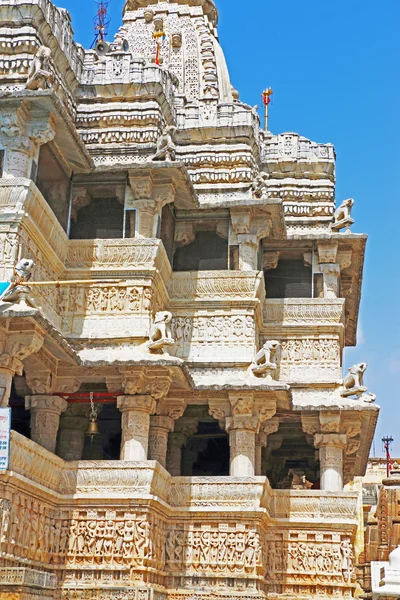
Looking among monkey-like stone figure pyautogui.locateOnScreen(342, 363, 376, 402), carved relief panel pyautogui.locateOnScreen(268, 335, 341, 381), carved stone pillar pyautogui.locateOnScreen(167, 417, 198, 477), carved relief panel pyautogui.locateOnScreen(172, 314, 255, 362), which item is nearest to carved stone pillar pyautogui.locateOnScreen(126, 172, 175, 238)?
carved relief panel pyautogui.locateOnScreen(172, 314, 255, 362)

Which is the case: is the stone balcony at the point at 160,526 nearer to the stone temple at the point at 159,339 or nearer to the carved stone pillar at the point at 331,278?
the stone temple at the point at 159,339

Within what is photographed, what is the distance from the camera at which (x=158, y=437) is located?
26188 mm

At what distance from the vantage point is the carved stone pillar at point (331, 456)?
90.4 ft

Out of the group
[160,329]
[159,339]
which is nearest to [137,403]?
[159,339]

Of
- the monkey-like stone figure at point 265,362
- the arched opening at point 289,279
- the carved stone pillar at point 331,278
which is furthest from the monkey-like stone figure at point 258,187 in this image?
the monkey-like stone figure at point 265,362

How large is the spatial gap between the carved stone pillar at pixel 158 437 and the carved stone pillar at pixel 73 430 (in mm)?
1722

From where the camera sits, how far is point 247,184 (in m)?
30.0

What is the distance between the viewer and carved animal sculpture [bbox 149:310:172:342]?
23.8 metres

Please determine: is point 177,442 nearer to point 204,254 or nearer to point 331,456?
point 331,456

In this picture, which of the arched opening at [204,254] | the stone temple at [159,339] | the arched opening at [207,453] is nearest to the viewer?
the stone temple at [159,339]

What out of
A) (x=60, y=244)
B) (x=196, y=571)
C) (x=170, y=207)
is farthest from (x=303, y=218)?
(x=196, y=571)

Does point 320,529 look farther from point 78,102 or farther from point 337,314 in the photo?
point 78,102

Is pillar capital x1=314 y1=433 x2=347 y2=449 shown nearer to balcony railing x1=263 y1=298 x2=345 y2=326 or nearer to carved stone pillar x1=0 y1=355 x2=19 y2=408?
balcony railing x1=263 y1=298 x2=345 y2=326

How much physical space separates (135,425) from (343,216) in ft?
35.2
